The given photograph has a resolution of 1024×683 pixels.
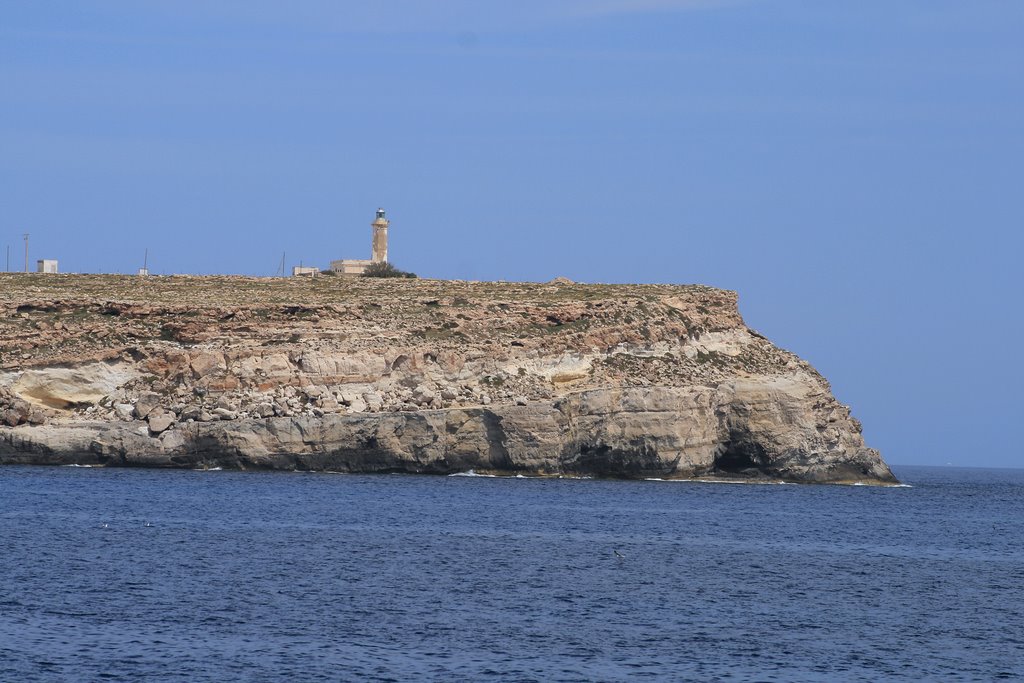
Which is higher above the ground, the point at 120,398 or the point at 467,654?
the point at 120,398

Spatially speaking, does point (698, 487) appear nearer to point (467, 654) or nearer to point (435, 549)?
point (435, 549)

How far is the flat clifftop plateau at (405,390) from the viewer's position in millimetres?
60531

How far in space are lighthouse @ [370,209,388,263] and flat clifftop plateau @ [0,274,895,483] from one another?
24045 mm

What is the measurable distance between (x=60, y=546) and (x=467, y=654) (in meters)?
14.5

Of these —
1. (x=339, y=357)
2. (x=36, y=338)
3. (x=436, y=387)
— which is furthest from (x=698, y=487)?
(x=36, y=338)

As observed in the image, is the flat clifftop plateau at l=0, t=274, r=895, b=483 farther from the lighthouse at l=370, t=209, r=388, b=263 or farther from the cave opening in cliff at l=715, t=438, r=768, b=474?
the lighthouse at l=370, t=209, r=388, b=263

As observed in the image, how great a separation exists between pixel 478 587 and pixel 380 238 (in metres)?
63.0

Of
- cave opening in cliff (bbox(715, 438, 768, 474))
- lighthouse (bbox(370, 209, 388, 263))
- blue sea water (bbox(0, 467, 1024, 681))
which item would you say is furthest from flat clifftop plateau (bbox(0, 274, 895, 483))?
lighthouse (bbox(370, 209, 388, 263))

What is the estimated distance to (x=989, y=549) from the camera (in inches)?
1801

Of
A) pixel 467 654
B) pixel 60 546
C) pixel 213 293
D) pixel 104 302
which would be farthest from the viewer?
pixel 213 293

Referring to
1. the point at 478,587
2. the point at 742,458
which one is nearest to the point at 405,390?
the point at 742,458

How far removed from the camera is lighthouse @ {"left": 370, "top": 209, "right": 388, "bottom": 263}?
9456cm

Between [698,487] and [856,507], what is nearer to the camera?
[856,507]

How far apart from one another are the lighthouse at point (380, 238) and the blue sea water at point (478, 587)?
134 ft
